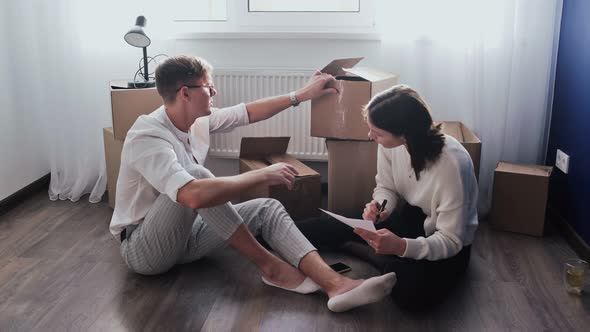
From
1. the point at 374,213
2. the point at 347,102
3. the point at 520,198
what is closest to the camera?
the point at 374,213

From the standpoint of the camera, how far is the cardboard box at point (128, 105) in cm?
292

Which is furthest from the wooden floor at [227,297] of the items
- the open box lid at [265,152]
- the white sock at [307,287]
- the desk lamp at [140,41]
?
the desk lamp at [140,41]

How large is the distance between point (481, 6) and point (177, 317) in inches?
77.0

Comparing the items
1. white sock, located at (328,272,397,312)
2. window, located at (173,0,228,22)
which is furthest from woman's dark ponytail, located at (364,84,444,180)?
window, located at (173,0,228,22)

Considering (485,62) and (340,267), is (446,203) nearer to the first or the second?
(340,267)

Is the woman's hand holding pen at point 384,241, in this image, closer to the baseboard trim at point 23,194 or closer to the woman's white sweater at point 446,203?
the woman's white sweater at point 446,203

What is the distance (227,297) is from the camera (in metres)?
2.32

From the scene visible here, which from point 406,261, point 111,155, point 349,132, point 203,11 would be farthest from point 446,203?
point 203,11

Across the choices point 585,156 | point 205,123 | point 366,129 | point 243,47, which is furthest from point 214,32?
point 585,156

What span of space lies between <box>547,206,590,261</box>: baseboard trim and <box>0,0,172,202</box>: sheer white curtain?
6.93 ft

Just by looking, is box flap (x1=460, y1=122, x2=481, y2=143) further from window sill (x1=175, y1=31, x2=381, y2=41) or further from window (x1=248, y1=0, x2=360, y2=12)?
window (x1=248, y1=0, x2=360, y2=12)

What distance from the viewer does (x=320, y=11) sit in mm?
3336

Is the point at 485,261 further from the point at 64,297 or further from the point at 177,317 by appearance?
the point at 64,297

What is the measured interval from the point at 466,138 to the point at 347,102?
26.2 inches
